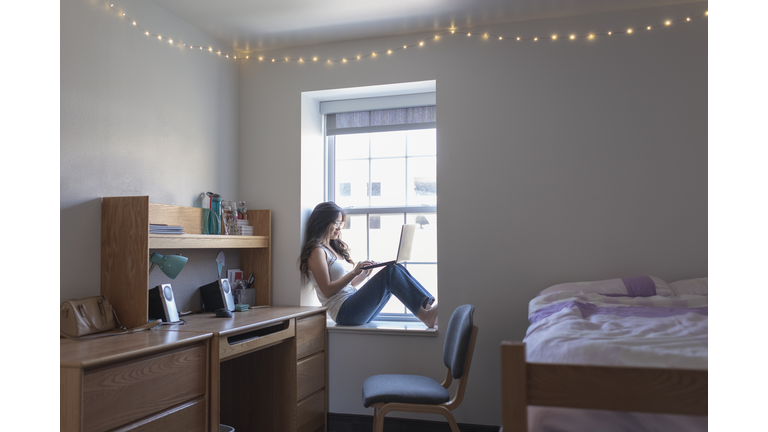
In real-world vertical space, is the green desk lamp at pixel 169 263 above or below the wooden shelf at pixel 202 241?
below

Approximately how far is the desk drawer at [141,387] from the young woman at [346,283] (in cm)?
125

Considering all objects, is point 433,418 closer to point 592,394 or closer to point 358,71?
point 592,394

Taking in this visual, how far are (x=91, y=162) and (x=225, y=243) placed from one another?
0.88 metres

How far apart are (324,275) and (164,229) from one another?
1.12m

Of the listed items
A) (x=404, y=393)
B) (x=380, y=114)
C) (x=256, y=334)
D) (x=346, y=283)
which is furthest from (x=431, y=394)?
(x=380, y=114)

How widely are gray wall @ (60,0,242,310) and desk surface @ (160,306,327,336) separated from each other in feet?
1.08

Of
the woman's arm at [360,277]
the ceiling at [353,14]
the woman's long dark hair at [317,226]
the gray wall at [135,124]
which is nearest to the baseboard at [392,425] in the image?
the woman's arm at [360,277]

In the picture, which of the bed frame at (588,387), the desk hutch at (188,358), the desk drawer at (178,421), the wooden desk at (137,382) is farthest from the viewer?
the desk drawer at (178,421)

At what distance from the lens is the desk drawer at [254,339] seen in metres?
2.30

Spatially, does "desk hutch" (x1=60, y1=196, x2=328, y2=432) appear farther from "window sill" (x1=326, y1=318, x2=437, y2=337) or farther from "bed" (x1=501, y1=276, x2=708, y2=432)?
"bed" (x1=501, y1=276, x2=708, y2=432)

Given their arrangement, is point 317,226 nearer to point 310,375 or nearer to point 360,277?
point 360,277

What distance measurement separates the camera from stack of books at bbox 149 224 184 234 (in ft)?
8.14

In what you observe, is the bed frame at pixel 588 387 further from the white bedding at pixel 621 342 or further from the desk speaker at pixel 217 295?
the desk speaker at pixel 217 295

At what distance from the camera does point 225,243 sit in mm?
3023
